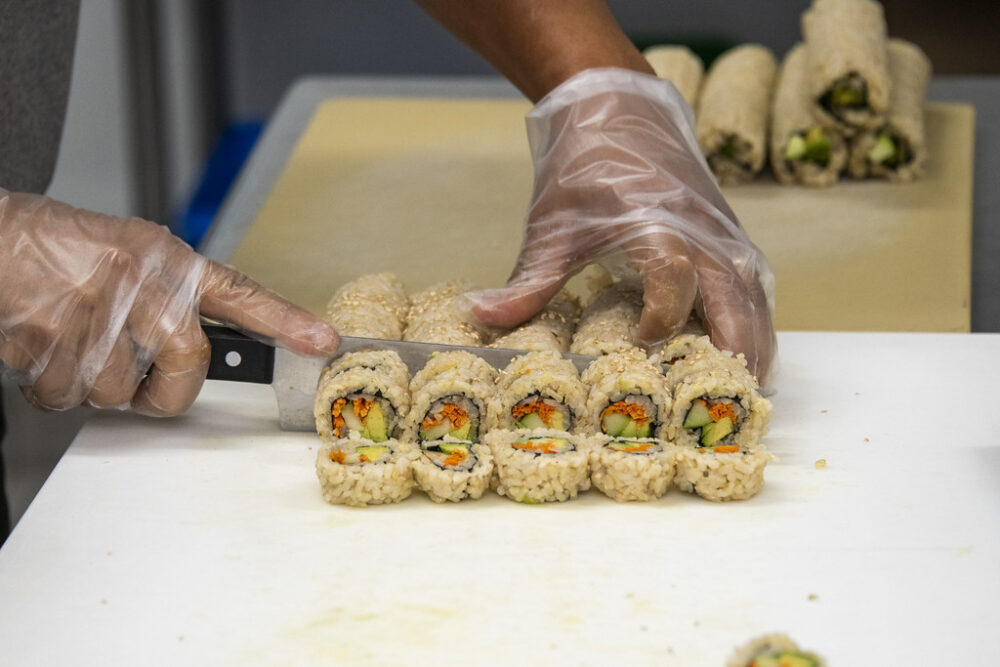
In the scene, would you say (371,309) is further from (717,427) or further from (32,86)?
(32,86)

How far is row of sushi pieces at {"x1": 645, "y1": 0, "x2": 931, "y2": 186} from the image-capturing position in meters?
3.22

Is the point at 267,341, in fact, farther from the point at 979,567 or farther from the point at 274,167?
the point at 274,167

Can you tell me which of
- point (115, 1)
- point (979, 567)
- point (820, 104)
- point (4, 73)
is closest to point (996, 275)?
point (820, 104)

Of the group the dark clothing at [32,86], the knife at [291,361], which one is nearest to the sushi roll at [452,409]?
the knife at [291,361]

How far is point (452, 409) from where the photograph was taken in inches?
71.8

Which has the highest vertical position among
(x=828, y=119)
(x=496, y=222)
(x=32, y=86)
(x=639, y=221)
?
(x=32, y=86)

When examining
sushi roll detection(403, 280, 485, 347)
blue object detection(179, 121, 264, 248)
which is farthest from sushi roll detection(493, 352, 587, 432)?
blue object detection(179, 121, 264, 248)

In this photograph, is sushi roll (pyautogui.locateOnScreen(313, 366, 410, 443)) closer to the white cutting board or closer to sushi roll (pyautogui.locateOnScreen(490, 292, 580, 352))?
the white cutting board

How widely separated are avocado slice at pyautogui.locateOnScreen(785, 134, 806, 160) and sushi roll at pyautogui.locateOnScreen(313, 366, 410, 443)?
1.83 meters

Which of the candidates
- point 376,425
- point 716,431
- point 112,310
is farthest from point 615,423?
point 112,310

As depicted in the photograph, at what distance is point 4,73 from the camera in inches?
94.9

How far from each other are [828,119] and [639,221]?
1.47 metres

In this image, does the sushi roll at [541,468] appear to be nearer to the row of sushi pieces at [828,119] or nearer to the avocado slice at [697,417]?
the avocado slice at [697,417]

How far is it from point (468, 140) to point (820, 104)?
1.10 metres
